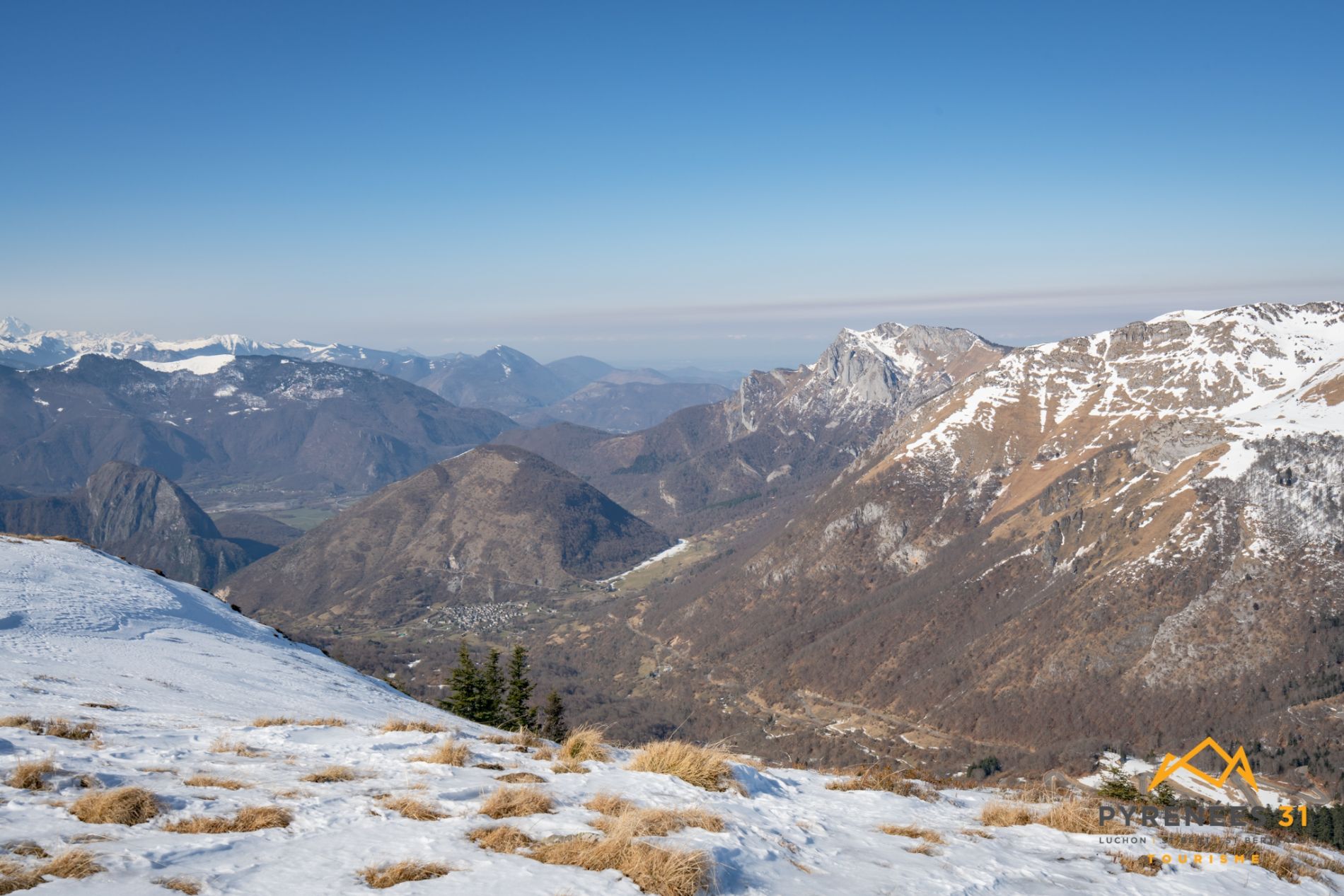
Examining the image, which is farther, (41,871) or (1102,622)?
(1102,622)

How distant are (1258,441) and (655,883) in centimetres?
18360

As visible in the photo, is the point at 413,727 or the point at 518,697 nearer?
the point at 413,727

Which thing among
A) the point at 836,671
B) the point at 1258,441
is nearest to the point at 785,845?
the point at 836,671

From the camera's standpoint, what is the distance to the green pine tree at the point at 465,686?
52938mm

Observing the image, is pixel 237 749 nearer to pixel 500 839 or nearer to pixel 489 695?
pixel 500 839

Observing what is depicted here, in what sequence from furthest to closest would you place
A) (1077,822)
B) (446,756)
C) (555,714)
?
(555,714)
(446,756)
(1077,822)

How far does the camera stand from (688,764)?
15062mm

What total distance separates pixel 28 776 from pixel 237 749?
4415mm

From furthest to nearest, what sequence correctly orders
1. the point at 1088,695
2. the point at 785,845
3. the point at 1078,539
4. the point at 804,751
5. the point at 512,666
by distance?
1. the point at 1078,539
2. the point at 804,751
3. the point at 1088,695
4. the point at 512,666
5. the point at 785,845

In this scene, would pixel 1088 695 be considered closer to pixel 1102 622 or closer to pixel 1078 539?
pixel 1102 622

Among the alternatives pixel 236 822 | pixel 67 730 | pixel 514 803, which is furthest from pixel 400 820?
pixel 67 730

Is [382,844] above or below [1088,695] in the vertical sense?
above

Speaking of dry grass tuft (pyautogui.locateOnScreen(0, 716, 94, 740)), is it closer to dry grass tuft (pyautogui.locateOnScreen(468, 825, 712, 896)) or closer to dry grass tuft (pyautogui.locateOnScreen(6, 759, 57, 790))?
dry grass tuft (pyautogui.locateOnScreen(6, 759, 57, 790))

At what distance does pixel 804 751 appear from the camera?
456ft
